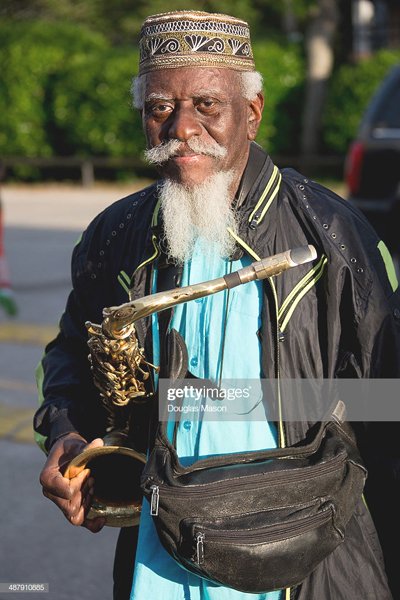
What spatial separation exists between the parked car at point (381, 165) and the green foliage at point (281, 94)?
9142 millimetres

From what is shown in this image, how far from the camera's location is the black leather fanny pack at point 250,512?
1.96 metres

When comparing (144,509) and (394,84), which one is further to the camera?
(394,84)

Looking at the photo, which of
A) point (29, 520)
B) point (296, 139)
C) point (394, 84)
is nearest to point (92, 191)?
point (296, 139)

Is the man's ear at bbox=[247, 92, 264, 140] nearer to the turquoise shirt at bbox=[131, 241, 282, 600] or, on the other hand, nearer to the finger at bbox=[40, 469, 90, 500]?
the turquoise shirt at bbox=[131, 241, 282, 600]

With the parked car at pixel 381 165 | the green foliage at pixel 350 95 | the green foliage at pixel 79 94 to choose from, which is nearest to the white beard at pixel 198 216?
the parked car at pixel 381 165

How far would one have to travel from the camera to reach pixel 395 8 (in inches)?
877

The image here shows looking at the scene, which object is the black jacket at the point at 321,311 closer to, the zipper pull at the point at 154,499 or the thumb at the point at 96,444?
the thumb at the point at 96,444

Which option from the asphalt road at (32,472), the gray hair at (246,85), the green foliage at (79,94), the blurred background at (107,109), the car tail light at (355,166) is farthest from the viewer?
the green foliage at (79,94)

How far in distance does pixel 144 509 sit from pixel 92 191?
654 inches

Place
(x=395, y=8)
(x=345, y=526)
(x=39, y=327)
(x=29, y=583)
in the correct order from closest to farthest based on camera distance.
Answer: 1. (x=345, y=526)
2. (x=29, y=583)
3. (x=39, y=327)
4. (x=395, y=8)

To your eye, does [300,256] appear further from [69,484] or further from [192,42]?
[69,484]

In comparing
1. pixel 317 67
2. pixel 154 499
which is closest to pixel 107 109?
pixel 317 67

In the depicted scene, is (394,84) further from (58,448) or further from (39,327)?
(58,448)

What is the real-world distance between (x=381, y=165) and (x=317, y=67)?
385 inches
